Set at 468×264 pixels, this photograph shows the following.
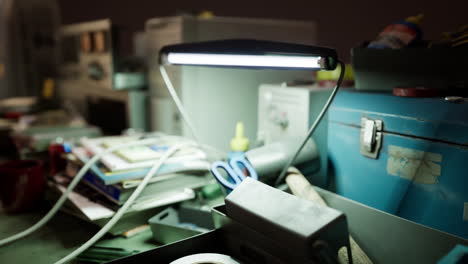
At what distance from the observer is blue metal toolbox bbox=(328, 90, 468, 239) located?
67 cm

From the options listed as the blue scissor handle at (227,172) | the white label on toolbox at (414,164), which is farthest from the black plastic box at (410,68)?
the blue scissor handle at (227,172)

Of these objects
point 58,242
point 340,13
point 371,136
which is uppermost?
point 340,13

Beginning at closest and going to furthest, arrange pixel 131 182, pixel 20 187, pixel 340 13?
pixel 131 182 < pixel 20 187 < pixel 340 13

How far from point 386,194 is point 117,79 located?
982 millimetres

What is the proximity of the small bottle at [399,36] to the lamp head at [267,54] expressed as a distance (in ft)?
0.95

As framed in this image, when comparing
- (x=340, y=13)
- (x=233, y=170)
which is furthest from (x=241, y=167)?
A: (x=340, y=13)

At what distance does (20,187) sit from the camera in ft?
3.05

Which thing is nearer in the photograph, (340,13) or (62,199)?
(62,199)

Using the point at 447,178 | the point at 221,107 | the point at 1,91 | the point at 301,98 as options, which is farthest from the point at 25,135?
the point at 447,178

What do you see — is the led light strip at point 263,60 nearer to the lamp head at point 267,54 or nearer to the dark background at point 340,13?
the lamp head at point 267,54

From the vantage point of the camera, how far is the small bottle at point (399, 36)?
0.83 m

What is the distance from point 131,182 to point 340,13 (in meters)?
1.20

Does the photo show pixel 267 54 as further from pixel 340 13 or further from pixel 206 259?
pixel 340 13

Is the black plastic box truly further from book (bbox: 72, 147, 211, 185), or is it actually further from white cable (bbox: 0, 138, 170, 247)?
white cable (bbox: 0, 138, 170, 247)
